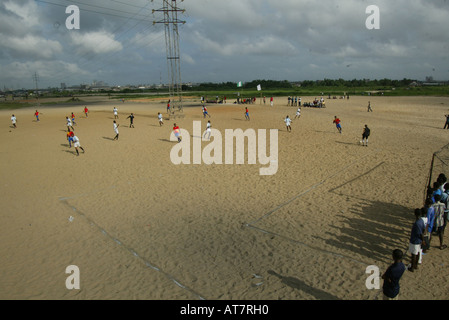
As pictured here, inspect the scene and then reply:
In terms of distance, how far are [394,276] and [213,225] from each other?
18.7 feet

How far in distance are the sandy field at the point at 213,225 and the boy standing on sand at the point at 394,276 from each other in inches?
36.6

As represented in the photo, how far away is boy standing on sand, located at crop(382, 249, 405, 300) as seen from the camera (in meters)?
4.97

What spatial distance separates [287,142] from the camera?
20.6m

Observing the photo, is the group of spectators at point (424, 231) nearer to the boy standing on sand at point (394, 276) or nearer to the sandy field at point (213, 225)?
the boy standing on sand at point (394, 276)

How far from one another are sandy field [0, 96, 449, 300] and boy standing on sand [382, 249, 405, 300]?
93cm

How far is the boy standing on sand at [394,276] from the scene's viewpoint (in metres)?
4.97

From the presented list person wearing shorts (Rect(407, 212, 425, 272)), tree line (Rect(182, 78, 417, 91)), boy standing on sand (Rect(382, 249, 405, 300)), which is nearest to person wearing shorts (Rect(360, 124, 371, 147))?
person wearing shorts (Rect(407, 212, 425, 272))

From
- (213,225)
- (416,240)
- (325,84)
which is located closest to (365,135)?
(416,240)

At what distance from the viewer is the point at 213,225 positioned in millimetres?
9422

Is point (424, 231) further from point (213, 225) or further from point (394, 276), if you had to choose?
point (213, 225)

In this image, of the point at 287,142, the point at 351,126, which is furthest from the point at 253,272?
the point at 351,126
